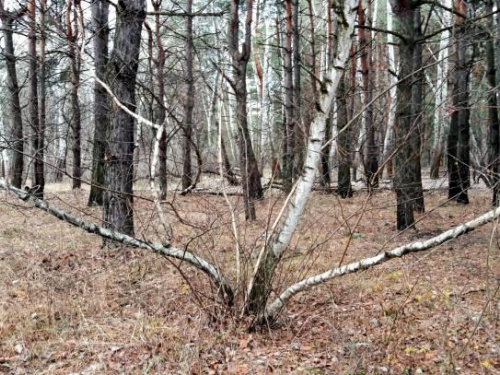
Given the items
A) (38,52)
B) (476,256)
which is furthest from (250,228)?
(38,52)

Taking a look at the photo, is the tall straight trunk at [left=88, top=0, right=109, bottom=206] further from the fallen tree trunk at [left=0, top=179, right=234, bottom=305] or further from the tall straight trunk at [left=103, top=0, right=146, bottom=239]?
the fallen tree trunk at [left=0, top=179, right=234, bottom=305]

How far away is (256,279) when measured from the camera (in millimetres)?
3791

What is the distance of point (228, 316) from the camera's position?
3.93m

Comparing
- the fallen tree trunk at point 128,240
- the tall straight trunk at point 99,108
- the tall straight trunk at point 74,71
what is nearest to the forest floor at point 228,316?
the fallen tree trunk at point 128,240

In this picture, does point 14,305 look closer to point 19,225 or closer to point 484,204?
point 19,225

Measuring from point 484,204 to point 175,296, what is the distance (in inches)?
313

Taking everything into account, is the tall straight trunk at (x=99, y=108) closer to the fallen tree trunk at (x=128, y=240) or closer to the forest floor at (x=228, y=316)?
the forest floor at (x=228, y=316)

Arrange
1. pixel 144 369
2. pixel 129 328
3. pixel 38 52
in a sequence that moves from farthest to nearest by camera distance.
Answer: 1. pixel 38 52
2. pixel 129 328
3. pixel 144 369

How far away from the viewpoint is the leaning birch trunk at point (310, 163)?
3.71 meters

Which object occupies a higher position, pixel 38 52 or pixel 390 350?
pixel 38 52

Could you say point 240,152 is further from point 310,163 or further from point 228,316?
point 228,316

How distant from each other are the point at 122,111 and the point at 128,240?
2.79m

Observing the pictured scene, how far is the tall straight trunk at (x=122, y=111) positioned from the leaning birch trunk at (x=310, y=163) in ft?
8.45

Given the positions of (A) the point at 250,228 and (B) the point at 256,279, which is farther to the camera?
(A) the point at 250,228
